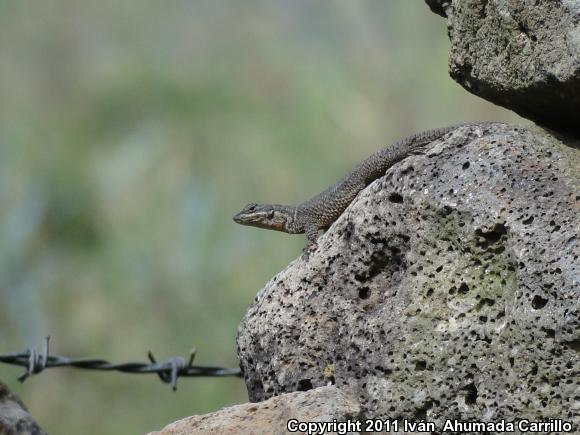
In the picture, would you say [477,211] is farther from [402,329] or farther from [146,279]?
[146,279]

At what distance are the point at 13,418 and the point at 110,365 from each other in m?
1.78

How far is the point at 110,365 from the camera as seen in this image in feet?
19.0

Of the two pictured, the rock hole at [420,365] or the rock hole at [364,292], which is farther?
the rock hole at [364,292]

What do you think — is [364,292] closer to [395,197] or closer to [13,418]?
[395,197]

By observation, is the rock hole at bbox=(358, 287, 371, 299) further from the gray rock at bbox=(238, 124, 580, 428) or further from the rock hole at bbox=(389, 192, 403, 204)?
the rock hole at bbox=(389, 192, 403, 204)

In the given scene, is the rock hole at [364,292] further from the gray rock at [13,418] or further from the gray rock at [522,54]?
the gray rock at [13,418]

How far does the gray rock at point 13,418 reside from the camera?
3.96 m

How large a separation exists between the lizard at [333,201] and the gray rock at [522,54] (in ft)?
0.87

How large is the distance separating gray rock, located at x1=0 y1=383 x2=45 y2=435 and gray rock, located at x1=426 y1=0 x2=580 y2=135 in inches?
89.8

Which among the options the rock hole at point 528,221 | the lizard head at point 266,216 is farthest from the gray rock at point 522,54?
the lizard head at point 266,216

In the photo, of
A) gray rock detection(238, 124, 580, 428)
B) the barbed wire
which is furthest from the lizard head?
gray rock detection(238, 124, 580, 428)

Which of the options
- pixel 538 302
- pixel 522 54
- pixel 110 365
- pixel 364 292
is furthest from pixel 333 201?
pixel 538 302

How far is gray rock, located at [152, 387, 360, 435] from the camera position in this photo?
12.8 ft

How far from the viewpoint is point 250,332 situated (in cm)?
456
